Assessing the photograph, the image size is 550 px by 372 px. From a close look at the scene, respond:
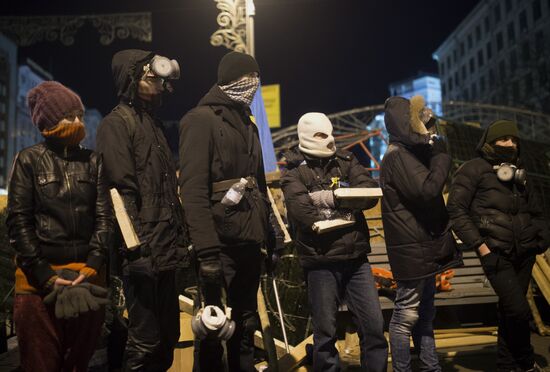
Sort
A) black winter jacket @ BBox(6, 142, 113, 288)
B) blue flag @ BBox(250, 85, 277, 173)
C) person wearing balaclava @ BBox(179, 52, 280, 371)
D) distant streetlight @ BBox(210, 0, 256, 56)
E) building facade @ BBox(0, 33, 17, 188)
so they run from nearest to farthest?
black winter jacket @ BBox(6, 142, 113, 288), person wearing balaclava @ BBox(179, 52, 280, 371), blue flag @ BBox(250, 85, 277, 173), distant streetlight @ BBox(210, 0, 256, 56), building facade @ BBox(0, 33, 17, 188)

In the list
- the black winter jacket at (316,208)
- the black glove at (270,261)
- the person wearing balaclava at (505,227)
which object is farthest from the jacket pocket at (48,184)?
the person wearing balaclava at (505,227)

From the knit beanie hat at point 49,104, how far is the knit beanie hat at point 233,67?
1.04m

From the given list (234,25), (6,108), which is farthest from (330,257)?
(6,108)

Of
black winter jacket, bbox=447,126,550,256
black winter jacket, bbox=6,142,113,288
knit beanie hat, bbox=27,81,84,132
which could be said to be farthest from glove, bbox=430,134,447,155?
knit beanie hat, bbox=27,81,84,132

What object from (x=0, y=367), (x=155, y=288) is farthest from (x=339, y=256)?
(x=0, y=367)

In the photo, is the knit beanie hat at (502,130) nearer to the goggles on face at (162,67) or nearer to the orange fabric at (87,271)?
the goggles on face at (162,67)

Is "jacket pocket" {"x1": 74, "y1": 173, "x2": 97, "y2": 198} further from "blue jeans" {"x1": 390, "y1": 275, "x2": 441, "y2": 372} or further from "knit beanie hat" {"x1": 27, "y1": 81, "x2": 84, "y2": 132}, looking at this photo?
"blue jeans" {"x1": 390, "y1": 275, "x2": 441, "y2": 372}

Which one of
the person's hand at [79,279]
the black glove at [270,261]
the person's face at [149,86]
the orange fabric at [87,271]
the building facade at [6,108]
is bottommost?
the black glove at [270,261]

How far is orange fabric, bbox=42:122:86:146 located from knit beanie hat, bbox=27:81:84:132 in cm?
3

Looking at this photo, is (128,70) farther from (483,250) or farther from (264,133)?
(264,133)

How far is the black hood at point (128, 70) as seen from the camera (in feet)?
11.4

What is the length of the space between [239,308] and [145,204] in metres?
0.98

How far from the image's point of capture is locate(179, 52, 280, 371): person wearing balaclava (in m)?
3.31

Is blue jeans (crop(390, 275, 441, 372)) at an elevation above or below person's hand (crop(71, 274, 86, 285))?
below
